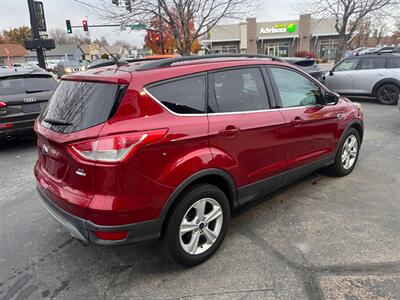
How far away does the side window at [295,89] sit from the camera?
360cm

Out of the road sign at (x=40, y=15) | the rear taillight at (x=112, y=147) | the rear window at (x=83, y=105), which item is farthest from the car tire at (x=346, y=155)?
the road sign at (x=40, y=15)

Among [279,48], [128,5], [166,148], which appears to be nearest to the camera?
[166,148]

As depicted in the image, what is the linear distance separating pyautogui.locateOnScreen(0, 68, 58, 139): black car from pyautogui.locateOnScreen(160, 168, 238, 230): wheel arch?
14.9 feet

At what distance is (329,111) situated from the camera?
13.6ft

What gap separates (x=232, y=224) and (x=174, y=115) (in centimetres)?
159

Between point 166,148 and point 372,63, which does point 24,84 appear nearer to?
point 166,148

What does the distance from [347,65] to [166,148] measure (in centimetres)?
1119

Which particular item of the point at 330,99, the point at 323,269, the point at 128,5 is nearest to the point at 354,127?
the point at 330,99

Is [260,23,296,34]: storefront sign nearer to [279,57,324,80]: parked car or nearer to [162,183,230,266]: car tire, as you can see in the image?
[279,57,324,80]: parked car

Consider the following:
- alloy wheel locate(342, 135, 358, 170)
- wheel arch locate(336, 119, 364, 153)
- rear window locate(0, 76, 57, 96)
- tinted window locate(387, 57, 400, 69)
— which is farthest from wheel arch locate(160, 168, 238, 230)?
tinted window locate(387, 57, 400, 69)

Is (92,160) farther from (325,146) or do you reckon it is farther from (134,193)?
(325,146)

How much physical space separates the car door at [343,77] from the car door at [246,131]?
930 cm

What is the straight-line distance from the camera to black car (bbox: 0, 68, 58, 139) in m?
6.19

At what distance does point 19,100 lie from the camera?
6.29 metres
